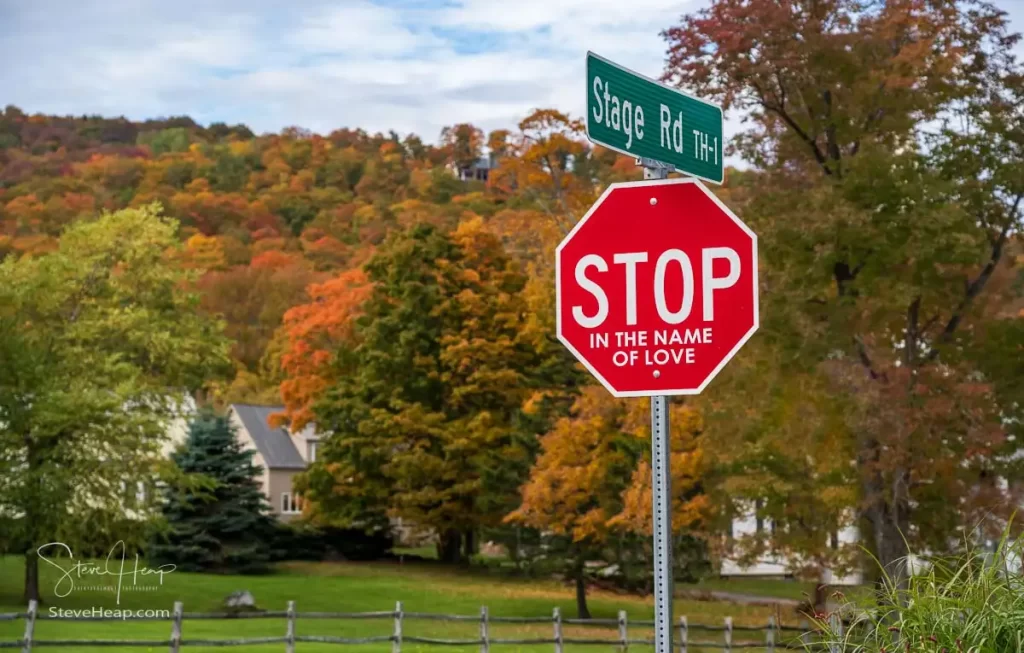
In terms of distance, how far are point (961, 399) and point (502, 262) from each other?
1152 inches

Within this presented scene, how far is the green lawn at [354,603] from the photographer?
3052cm

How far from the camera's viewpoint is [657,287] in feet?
16.5

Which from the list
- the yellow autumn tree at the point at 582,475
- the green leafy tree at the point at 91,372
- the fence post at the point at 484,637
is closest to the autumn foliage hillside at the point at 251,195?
the yellow autumn tree at the point at 582,475

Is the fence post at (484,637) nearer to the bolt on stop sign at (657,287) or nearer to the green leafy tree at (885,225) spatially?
the green leafy tree at (885,225)

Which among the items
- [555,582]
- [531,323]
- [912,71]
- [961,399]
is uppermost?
[912,71]

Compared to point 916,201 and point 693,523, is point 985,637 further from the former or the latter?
point 693,523

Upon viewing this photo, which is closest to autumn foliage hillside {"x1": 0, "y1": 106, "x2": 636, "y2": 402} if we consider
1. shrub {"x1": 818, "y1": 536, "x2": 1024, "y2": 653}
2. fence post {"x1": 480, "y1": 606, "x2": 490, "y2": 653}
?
fence post {"x1": 480, "y1": 606, "x2": 490, "y2": 653}

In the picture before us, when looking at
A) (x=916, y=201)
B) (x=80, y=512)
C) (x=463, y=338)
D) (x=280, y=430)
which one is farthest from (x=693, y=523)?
(x=280, y=430)

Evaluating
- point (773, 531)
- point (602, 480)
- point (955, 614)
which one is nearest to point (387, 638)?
point (773, 531)

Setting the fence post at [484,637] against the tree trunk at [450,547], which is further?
the tree trunk at [450,547]

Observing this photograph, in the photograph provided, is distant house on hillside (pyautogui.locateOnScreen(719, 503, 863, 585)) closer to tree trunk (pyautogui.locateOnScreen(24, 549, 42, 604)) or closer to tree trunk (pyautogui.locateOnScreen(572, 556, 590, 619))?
tree trunk (pyautogui.locateOnScreen(572, 556, 590, 619))

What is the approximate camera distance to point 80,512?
120ft

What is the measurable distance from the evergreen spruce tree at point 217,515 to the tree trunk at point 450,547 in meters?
7.37

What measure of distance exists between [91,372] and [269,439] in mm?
31977
